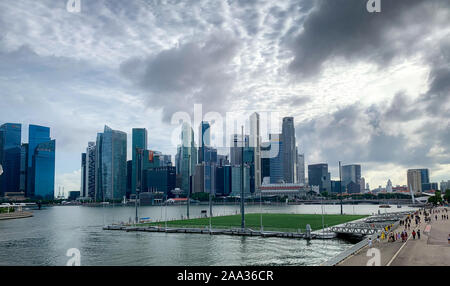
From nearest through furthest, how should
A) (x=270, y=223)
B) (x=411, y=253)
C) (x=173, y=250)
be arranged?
(x=411, y=253) < (x=173, y=250) < (x=270, y=223)

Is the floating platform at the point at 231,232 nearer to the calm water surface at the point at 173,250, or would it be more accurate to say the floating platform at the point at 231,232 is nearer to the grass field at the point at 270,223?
the calm water surface at the point at 173,250

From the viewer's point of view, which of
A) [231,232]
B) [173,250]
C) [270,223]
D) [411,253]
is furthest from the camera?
[270,223]

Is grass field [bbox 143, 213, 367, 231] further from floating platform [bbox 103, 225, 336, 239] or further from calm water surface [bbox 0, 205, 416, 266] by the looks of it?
calm water surface [bbox 0, 205, 416, 266]

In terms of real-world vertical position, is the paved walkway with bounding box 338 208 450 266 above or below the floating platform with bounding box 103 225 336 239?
above

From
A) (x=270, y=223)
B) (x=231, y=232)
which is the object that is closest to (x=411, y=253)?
(x=231, y=232)

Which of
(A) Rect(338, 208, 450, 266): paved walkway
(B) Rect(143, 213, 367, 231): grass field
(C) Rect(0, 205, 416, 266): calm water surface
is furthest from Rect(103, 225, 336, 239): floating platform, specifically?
(A) Rect(338, 208, 450, 266): paved walkway

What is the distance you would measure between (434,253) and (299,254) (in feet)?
59.5

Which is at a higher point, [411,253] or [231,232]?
[411,253]

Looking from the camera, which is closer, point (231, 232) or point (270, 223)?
point (231, 232)

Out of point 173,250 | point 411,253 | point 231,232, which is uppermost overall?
point 411,253

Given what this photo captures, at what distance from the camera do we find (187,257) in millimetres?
50906

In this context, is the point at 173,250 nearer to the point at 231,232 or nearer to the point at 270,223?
the point at 231,232
